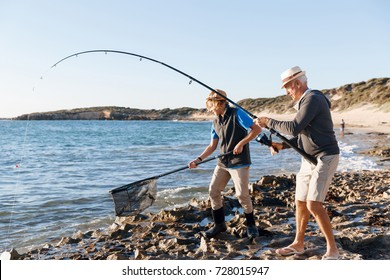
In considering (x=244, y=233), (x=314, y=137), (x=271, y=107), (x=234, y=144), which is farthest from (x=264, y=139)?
(x=271, y=107)

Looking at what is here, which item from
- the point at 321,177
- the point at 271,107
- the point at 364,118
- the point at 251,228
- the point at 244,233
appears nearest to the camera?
the point at 321,177

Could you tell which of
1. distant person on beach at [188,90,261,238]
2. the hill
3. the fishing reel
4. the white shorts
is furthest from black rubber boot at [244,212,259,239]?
the hill

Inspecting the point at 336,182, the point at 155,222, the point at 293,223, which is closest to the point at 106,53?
the point at 155,222

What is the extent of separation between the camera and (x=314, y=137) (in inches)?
167

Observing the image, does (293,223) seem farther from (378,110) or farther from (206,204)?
(378,110)

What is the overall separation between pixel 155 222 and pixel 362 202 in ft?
12.6

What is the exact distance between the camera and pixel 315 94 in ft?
13.6

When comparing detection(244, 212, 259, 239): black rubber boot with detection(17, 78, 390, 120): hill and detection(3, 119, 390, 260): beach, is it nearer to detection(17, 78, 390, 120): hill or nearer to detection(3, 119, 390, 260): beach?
detection(3, 119, 390, 260): beach

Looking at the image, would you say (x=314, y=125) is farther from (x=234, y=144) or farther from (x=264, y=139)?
(x=234, y=144)

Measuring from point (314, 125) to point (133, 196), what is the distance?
2745 millimetres

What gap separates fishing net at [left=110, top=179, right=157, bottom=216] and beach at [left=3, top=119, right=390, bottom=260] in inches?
18.4

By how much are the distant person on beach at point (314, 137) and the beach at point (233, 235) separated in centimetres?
71

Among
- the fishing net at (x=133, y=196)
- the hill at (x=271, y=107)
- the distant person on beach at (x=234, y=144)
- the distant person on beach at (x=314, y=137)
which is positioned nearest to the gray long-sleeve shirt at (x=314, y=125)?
the distant person on beach at (x=314, y=137)

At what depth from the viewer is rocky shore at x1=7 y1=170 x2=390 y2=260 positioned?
198 inches
